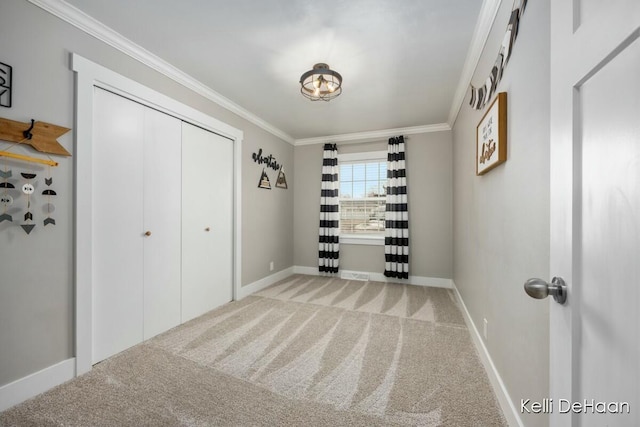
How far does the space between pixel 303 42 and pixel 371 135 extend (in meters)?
2.41

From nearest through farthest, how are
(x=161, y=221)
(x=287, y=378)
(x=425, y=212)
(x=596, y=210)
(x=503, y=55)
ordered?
(x=596, y=210), (x=503, y=55), (x=287, y=378), (x=161, y=221), (x=425, y=212)

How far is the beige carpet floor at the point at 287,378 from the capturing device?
1.46 metres

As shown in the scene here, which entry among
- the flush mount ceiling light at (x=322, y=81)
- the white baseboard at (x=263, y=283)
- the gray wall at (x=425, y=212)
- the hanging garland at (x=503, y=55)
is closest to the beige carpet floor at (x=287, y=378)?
the white baseboard at (x=263, y=283)

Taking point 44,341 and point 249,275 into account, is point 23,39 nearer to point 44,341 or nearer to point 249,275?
point 44,341

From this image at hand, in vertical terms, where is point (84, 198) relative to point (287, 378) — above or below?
above

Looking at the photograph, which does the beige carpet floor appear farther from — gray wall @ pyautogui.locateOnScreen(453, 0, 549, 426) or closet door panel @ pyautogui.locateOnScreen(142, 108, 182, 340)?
gray wall @ pyautogui.locateOnScreen(453, 0, 549, 426)

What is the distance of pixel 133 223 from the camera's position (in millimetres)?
2189

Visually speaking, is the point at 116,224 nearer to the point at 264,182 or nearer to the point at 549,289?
the point at 264,182

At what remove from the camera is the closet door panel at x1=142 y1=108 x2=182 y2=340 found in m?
2.31

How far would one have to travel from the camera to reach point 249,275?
3590 mm

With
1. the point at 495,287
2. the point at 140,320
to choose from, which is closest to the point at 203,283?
the point at 140,320

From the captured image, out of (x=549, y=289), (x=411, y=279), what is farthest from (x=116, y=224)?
(x=411, y=279)

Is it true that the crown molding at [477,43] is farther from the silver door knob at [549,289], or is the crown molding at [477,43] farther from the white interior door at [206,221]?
the white interior door at [206,221]

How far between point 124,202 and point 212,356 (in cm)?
141
